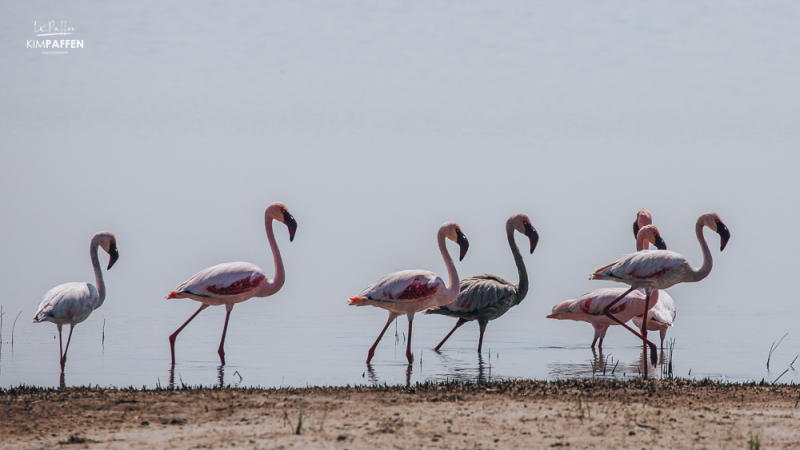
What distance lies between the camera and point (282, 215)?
36.0 ft

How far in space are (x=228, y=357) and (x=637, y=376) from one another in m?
4.99

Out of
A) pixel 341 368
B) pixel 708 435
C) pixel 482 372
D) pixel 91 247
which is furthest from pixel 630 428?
pixel 91 247

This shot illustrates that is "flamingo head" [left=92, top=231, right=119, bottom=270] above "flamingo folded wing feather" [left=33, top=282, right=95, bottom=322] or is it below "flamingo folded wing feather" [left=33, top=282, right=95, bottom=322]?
above

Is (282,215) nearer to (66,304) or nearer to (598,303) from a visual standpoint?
(66,304)

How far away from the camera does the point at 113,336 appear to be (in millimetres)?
13469

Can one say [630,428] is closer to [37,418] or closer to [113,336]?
[37,418]

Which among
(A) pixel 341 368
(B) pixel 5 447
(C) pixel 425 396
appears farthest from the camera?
(A) pixel 341 368

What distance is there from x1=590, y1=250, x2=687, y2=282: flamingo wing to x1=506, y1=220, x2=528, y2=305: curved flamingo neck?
6.39ft

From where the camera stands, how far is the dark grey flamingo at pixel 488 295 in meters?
11.3

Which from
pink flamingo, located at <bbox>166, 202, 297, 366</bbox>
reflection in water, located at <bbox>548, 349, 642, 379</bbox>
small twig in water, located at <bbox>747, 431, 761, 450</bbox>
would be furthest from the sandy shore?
pink flamingo, located at <bbox>166, 202, 297, 366</bbox>

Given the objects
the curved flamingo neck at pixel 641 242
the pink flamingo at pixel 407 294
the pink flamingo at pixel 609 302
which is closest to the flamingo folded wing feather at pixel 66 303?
the pink flamingo at pixel 407 294

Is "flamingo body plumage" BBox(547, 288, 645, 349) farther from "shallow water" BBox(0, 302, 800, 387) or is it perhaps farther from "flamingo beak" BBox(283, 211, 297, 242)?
"flamingo beak" BBox(283, 211, 297, 242)

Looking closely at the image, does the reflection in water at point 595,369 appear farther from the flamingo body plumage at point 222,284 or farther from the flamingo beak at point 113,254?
the flamingo beak at point 113,254

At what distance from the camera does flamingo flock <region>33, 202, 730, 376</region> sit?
9695 mm
